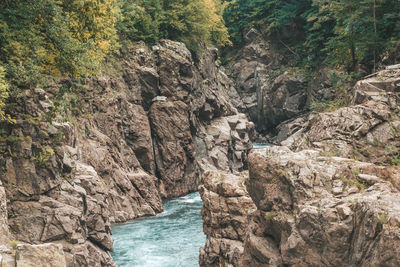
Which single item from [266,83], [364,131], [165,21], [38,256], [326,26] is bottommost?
[38,256]

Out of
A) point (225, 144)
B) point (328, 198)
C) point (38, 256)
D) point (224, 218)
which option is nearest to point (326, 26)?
point (225, 144)

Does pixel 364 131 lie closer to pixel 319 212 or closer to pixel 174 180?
pixel 319 212

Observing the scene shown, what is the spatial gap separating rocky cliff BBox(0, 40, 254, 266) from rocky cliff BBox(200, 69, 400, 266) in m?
5.08

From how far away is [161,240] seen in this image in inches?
731

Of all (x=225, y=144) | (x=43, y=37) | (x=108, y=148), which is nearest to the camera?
(x=43, y=37)

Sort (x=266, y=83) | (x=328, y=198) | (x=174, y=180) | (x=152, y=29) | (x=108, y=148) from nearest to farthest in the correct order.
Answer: (x=328, y=198), (x=108, y=148), (x=174, y=180), (x=152, y=29), (x=266, y=83)

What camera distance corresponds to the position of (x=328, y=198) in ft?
25.1

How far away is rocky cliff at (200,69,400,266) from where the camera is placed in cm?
652

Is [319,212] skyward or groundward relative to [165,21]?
groundward

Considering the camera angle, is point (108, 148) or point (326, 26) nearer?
point (108, 148)

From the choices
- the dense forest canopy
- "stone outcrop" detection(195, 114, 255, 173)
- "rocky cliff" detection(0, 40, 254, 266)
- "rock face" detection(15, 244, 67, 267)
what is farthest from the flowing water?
"rock face" detection(15, 244, 67, 267)

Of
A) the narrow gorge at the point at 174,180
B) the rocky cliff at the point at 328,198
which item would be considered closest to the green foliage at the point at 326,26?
the narrow gorge at the point at 174,180

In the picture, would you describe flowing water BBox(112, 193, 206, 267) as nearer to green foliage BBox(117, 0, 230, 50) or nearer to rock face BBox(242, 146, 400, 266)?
rock face BBox(242, 146, 400, 266)

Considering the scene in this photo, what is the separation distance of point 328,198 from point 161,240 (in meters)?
12.8
